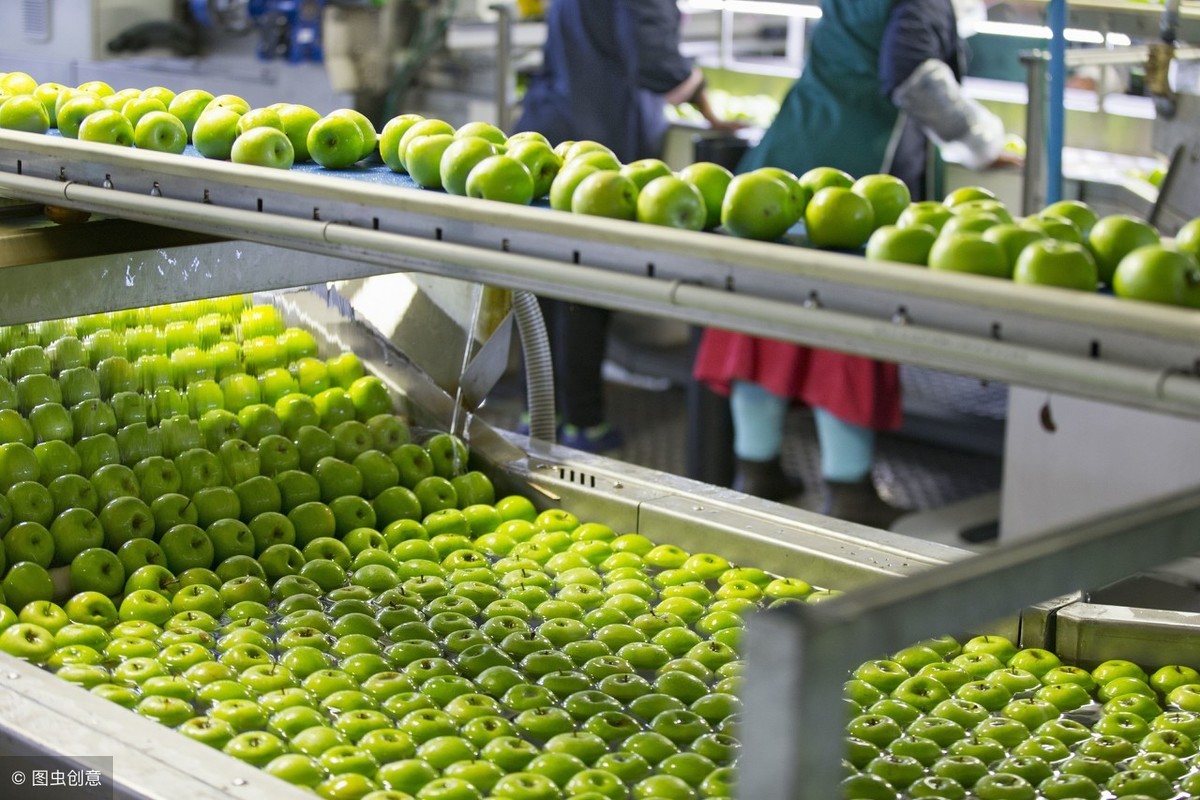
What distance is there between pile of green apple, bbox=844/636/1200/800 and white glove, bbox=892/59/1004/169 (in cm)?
278

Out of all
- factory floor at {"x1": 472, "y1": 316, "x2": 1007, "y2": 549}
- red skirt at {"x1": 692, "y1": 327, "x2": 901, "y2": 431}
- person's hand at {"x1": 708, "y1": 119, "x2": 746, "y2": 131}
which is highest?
person's hand at {"x1": 708, "y1": 119, "x2": 746, "y2": 131}

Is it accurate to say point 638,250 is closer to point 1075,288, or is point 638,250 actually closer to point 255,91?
point 1075,288

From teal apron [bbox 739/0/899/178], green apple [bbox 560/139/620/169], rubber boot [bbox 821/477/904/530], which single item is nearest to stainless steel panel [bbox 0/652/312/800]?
green apple [bbox 560/139/620/169]

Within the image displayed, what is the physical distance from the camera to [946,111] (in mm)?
4863

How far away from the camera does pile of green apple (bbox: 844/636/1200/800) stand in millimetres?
1996

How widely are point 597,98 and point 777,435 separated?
154 cm

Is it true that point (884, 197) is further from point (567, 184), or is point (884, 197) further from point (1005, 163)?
point (1005, 163)

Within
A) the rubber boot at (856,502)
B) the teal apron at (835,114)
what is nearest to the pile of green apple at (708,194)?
the teal apron at (835,114)

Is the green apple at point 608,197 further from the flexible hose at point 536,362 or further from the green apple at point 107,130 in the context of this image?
the flexible hose at point 536,362

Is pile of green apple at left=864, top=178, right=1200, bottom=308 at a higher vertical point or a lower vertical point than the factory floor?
higher

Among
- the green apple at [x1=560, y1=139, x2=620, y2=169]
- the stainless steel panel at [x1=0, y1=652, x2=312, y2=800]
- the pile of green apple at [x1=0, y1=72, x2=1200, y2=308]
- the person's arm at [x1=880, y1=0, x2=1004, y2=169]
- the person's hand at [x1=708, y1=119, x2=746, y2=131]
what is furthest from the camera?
the person's hand at [x1=708, y1=119, x2=746, y2=131]

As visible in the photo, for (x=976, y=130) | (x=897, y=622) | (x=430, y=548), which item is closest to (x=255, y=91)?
(x=976, y=130)

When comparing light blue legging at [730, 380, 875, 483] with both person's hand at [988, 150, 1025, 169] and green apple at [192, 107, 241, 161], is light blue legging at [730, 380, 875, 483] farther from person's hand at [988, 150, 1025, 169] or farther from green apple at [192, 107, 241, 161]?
green apple at [192, 107, 241, 161]

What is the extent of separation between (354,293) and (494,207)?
4.72 ft
